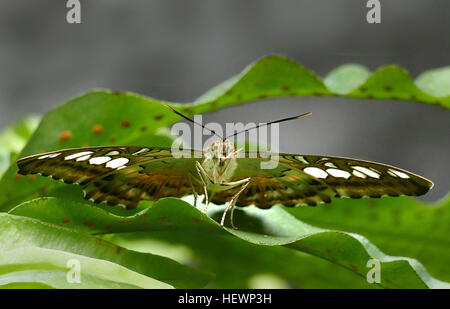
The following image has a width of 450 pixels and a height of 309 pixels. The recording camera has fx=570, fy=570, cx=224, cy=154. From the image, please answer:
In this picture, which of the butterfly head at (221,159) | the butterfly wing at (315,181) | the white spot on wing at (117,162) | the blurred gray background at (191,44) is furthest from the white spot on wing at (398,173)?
the blurred gray background at (191,44)

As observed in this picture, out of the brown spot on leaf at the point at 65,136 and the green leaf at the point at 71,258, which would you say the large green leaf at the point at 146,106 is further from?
the green leaf at the point at 71,258

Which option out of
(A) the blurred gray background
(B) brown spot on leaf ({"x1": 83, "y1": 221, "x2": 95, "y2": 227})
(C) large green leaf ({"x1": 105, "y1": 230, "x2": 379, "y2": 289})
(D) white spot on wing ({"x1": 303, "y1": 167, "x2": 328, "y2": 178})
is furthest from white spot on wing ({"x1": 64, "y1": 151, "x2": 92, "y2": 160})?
(A) the blurred gray background

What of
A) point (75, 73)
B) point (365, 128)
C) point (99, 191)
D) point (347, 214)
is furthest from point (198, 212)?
point (75, 73)

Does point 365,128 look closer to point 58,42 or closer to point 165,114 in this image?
point 58,42

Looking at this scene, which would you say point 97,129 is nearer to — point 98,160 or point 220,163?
point 98,160

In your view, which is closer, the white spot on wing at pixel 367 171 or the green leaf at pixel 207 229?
the green leaf at pixel 207 229

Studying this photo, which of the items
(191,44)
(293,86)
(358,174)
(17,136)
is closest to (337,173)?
(358,174)

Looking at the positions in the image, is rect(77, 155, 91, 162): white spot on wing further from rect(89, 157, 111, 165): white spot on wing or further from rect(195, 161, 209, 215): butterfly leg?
rect(195, 161, 209, 215): butterfly leg
